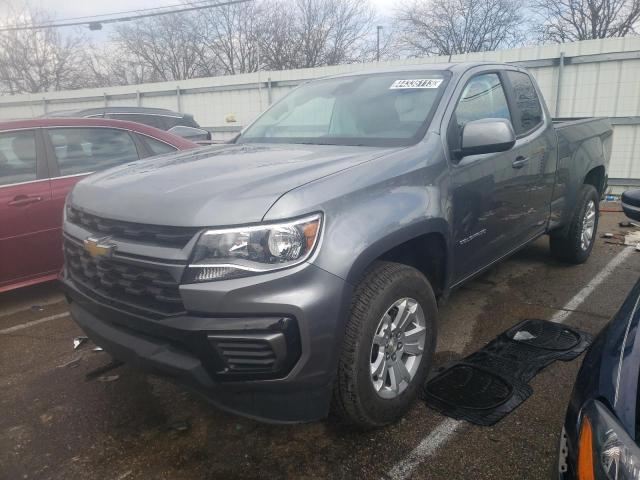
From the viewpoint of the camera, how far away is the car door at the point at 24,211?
393 centimetres

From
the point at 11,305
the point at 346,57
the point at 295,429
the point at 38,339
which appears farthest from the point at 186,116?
the point at 346,57

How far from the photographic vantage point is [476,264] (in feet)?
10.6

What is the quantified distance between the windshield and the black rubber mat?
1.43 m

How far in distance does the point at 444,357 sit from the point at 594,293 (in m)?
1.92

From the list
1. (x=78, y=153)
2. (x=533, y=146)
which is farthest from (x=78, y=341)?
(x=533, y=146)

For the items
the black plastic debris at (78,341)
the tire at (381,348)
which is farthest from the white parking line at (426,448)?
the black plastic debris at (78,341)

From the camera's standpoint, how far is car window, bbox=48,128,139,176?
4.32 metres

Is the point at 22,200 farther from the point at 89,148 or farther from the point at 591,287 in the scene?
the point at 591,287

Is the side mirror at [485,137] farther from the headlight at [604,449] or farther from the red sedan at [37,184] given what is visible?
the red sedan at [37,184]

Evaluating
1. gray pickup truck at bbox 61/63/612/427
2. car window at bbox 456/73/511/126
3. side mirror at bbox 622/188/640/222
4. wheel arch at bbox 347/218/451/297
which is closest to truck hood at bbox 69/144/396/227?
gray pickup truck at bbox 61/63/612/427

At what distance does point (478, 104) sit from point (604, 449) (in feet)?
8.61

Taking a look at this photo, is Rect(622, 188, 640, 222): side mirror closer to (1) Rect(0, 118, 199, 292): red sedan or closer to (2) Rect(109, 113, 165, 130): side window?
(1) Rect(0, 118, 199, 292): red sedan

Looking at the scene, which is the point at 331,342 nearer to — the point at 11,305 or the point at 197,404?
the point at 197,404

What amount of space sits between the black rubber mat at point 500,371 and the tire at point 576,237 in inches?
56.1
